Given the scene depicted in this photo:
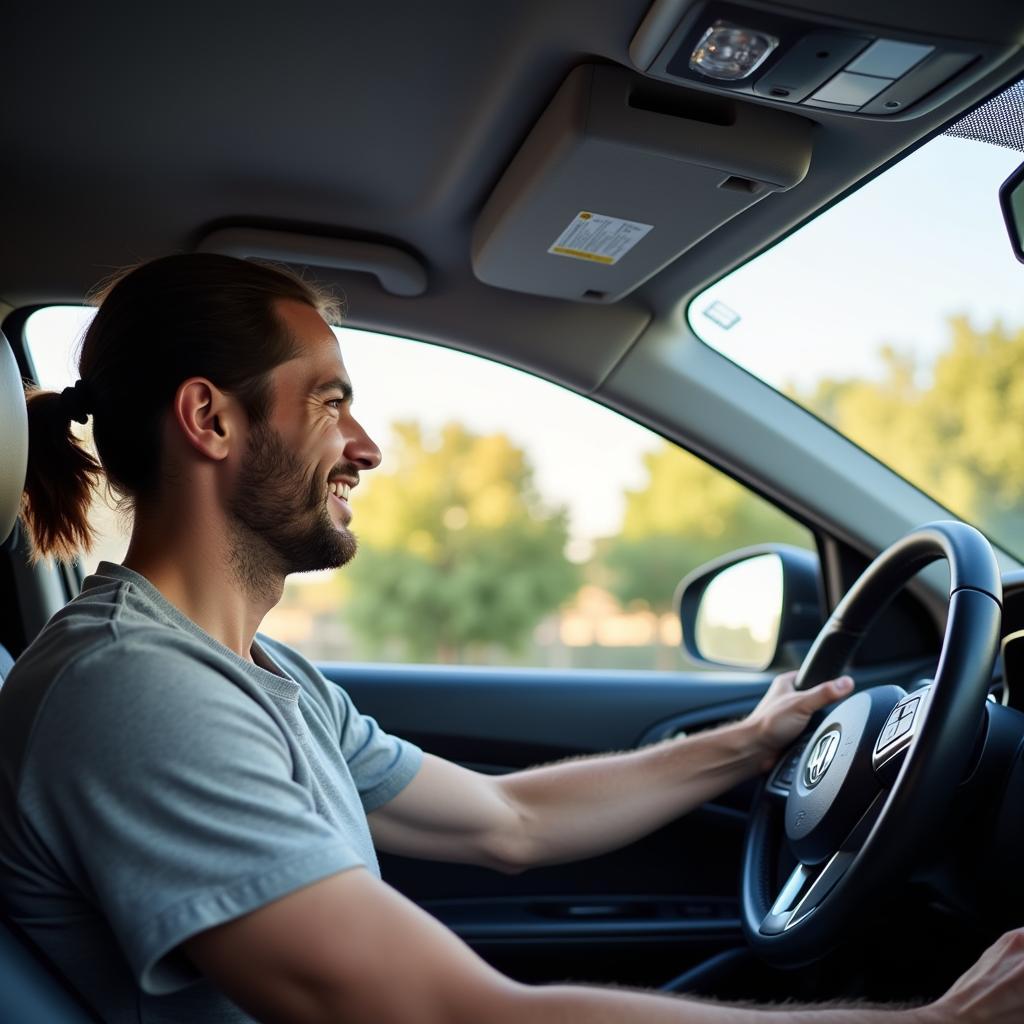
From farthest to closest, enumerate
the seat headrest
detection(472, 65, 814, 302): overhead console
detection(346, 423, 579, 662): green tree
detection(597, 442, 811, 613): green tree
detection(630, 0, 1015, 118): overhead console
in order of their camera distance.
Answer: detection(346, 423, 579, 662): green tree
detection(597, 442, 811, 613): green tree
detection(472, 65, 814, 302): overhead console
the seat headrest
detection(630, 0, 1015, 118): overhead console

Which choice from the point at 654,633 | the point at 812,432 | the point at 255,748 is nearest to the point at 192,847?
the point at 255,748

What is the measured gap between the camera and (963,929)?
169 centimetres

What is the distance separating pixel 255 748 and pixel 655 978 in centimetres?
147

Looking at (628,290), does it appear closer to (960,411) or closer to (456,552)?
(960,411)

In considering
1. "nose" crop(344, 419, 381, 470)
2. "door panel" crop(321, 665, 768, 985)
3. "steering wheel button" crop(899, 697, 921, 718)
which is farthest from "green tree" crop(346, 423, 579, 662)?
"steering wheel button" crop(899, 697, 921, 718)

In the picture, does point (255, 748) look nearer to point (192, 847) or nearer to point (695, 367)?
point (192, 847)

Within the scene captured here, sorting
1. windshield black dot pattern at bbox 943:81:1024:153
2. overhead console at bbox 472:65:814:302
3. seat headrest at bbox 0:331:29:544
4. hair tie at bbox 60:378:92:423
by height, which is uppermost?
windshield black dot pattern at bbox 943:81:1024:153

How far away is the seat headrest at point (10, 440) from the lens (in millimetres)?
1466

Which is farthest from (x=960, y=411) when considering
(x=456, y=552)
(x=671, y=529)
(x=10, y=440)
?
(x=10, y=440)

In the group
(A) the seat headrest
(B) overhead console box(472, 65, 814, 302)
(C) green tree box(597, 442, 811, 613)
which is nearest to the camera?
(A) the seat headrest

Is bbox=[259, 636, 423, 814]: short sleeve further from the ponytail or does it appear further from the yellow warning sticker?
the yellow warning sticker

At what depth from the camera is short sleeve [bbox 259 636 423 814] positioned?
1.78 meters

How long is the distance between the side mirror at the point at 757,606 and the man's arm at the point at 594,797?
489 millimetres

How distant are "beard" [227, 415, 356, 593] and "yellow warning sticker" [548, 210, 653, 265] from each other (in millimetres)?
645
